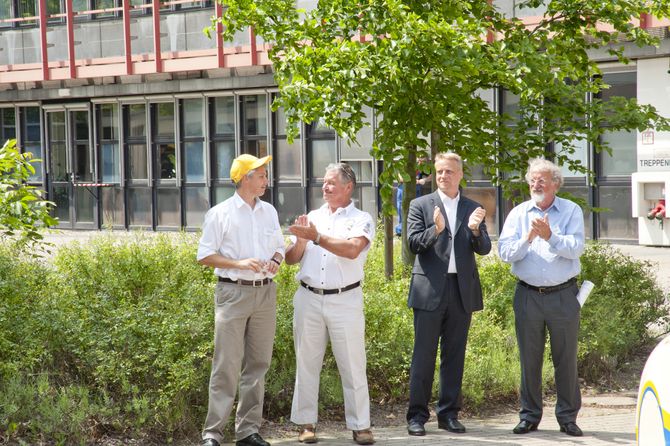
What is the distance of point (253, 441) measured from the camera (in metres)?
7.10

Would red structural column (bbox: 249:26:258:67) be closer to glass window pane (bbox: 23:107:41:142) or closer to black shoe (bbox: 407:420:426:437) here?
glass window pane (bbox: 23:107:41:142)

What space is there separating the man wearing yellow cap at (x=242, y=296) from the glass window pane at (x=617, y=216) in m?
15.6

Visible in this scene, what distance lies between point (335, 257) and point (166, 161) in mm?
22450

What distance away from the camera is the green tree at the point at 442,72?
987 centimetres

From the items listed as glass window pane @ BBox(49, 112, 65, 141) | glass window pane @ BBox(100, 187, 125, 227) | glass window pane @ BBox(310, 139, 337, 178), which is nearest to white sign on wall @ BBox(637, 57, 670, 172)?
glass window pane @ BBox(310, 139, 337, 178)

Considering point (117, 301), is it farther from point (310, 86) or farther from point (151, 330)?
point (310, 86)

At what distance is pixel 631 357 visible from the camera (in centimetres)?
1012

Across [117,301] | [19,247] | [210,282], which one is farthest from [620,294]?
[19,247]

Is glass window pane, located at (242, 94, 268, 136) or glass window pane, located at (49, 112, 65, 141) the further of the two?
glass window pane, located at (49, 112, 65, 141)

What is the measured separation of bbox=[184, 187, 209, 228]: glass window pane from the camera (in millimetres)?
28375

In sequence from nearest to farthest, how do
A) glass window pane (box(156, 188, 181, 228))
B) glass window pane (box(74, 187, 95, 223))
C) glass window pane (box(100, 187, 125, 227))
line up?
glass window pane (box(156, 188, 181, 228))
glass window pane (box(100, 187, 125, 227))
glass window pane (box(74, 187, 95, 223))

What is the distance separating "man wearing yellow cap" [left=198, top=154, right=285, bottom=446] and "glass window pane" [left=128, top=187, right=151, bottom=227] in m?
22.7

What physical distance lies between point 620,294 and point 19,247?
5.71 metres

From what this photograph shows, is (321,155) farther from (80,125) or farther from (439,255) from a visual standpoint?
(439,255)
